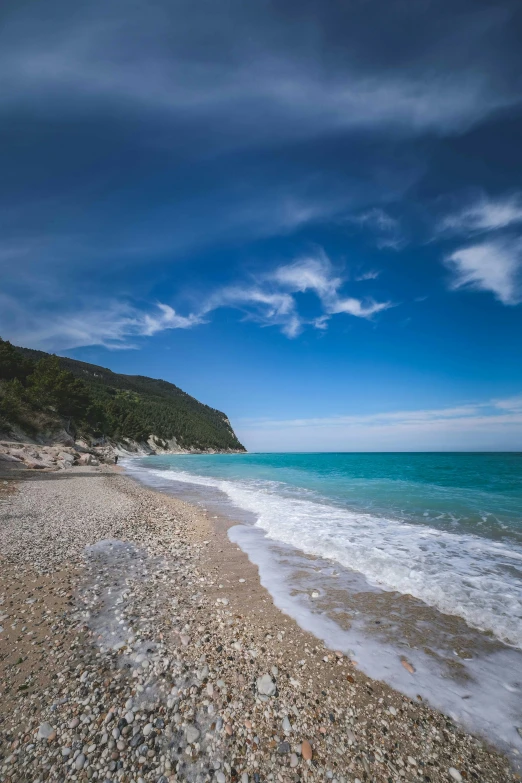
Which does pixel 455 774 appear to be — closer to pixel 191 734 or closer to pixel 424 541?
pixel 191 734

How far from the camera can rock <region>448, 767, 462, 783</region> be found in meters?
2.88

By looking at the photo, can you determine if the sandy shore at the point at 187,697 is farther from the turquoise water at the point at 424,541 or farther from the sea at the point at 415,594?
the turquoise water at the point at 424,541

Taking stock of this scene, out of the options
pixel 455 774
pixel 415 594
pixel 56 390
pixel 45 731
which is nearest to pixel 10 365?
pixel 56 390

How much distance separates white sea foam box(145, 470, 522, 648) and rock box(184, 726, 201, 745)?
17.8 ft

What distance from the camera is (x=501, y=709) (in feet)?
12.7

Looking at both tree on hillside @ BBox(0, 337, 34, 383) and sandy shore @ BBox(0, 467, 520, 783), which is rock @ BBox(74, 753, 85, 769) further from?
tree on hillside @ BBox(0, 337, 34, 383)

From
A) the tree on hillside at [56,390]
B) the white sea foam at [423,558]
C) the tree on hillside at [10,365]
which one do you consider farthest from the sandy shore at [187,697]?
the tree on hillside at [10,365]

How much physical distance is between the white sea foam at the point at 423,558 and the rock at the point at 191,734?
5.43 metres

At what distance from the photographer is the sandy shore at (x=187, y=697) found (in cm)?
291

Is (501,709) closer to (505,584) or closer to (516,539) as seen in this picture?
(505,584)

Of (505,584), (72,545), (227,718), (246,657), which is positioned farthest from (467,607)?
(72,545)

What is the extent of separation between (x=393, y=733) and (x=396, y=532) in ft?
31.1

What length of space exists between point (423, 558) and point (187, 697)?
26.2 feet

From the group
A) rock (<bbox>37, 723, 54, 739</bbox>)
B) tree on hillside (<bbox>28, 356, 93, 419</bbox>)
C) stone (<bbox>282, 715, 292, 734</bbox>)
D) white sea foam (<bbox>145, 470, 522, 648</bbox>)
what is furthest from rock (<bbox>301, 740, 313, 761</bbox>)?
tree on hillside (<bbox>28, 356, 93, 419</bbox>)
